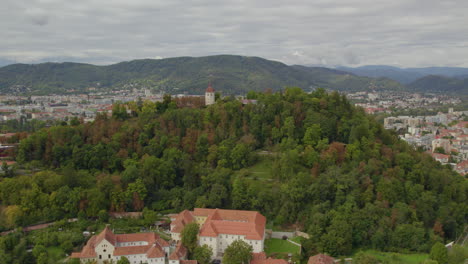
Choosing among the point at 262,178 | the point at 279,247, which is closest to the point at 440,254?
the point at 279,247

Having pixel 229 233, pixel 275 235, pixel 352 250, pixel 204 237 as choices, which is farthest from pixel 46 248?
pixel 352 250

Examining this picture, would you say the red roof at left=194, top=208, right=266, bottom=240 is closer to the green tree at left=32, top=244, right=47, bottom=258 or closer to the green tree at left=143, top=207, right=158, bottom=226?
the green tree at left=143, top=207, right=158, bottom=226

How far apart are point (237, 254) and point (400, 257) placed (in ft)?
55.8

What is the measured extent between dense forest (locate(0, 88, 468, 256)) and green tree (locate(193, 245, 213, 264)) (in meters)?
10.2

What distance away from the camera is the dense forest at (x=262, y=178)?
3934cm

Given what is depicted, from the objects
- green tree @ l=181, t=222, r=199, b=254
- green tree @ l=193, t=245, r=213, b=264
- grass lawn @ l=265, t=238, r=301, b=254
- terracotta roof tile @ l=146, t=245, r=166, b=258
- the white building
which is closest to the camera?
terracotta roof tile @ l=146, t=245, r=166, b=258

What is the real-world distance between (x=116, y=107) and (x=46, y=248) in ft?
102

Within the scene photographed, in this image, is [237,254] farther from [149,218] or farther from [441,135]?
[441,135]

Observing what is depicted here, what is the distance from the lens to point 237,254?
100ft

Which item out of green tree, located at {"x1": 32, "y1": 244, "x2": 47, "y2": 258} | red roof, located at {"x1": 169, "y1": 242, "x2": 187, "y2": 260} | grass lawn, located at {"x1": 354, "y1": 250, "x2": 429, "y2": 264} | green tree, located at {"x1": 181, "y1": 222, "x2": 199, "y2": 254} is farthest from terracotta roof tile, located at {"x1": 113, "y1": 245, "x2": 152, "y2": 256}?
grass lawn, located at {"x1": 354, "y1": 250, "x2": 429, "y2": 264}

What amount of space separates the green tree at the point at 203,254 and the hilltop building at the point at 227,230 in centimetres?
158

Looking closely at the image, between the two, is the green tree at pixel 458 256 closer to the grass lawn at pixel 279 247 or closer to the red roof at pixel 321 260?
the red roof at pixel 321 260

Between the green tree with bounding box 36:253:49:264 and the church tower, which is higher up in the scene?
the church tower

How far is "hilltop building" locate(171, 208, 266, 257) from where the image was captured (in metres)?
34.0
